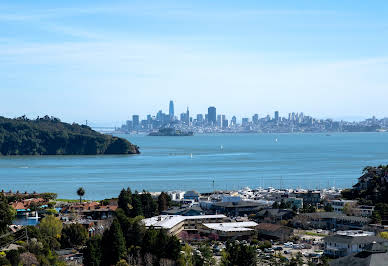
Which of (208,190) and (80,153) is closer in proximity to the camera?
(208,190)

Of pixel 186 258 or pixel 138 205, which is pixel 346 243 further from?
pixel 138 205

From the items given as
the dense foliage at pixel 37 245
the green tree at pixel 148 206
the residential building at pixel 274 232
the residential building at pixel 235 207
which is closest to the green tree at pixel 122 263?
the dense foliage at pixel 37 245

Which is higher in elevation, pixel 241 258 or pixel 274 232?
pixel 241 258

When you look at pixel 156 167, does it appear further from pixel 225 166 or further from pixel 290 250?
pixel 290 250

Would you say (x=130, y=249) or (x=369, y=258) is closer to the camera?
(x=369, y=258)

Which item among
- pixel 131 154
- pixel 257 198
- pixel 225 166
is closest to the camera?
pixel 257 198

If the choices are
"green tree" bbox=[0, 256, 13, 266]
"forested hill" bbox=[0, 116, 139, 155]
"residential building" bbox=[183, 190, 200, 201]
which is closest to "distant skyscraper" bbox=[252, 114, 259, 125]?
"forested hill" bbox=[0, 116, 139, 155]

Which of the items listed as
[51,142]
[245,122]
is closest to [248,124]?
[245,122]

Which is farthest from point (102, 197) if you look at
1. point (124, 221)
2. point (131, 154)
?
point (131, 154)

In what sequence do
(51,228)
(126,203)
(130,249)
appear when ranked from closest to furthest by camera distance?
(130,249)
(51,228)
(126,203)
